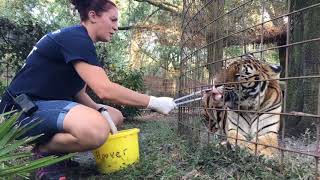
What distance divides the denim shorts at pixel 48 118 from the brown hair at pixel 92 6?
0.71 metres

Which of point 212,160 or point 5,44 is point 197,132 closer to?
point 212,160

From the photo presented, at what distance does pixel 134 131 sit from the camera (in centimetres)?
388

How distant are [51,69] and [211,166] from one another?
1.41m

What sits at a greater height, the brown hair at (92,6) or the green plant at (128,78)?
the brown hair at (92,6)

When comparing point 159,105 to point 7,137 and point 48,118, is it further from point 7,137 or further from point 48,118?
point 7,137

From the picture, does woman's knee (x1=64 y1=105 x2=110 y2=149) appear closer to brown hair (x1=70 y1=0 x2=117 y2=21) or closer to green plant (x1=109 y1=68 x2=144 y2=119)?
brown hair (x1=70 y1=0 x2=117 y2=21)

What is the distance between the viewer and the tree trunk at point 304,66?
6.22 metres

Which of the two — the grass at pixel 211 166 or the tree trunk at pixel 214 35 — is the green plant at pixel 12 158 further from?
the tree trunk at pixel 214 35

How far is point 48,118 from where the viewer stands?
3426mm

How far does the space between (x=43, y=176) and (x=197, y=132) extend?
156cm

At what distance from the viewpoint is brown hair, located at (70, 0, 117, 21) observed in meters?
3.55

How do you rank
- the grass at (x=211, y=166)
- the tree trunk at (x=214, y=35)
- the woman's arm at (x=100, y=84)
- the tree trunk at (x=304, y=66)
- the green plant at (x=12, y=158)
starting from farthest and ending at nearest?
the tree trunk at (x=304, y=66)
the tree trunk at (x=214, y=35)
the woman's arm at (x=100, y=84)
the grass at (x=211, y=166)
the green plant at (x=12, y=158)

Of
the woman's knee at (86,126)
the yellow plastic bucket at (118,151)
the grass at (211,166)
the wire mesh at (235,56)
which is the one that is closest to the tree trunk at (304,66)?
the wire mesh at (235,56)

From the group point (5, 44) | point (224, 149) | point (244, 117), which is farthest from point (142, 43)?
point (224, 149)
